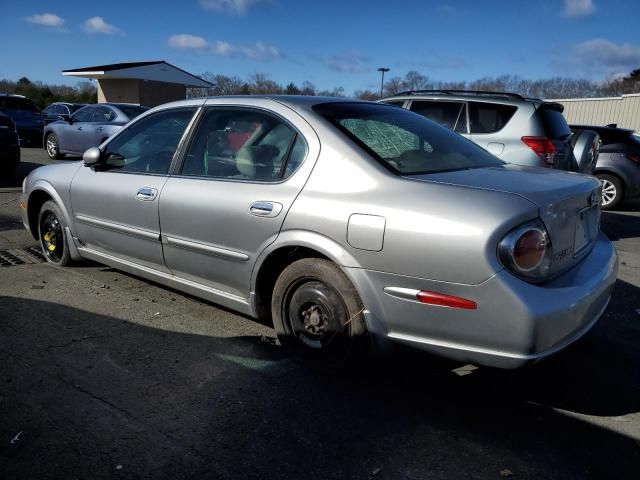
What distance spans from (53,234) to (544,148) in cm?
535

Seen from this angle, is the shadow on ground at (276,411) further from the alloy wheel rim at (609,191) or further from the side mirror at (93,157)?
the alloy wheel rim at (609,191)

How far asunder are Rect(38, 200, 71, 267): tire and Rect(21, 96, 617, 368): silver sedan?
22.8 inches

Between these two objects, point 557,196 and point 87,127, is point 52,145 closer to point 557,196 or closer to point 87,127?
point 87,127

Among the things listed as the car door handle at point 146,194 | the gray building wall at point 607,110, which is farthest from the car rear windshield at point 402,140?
the gray building wall at point 607,110

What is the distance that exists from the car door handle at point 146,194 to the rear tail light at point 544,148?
4.54 metres

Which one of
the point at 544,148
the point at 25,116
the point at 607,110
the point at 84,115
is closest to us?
the point at 544,148

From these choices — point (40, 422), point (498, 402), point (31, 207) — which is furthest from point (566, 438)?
point (31, 207)

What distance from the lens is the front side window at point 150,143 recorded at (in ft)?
12.8

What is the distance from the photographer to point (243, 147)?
3486 mm

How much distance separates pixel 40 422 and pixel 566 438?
2469 mm

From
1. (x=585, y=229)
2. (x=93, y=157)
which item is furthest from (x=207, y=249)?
(x=585, y=229)

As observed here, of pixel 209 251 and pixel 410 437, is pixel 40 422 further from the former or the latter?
pixel 410 437

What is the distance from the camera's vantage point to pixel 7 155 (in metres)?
9.92

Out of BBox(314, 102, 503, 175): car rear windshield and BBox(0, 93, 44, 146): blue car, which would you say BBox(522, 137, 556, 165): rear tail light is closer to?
BBox(314, 102, 503, 175): car rear windshield
